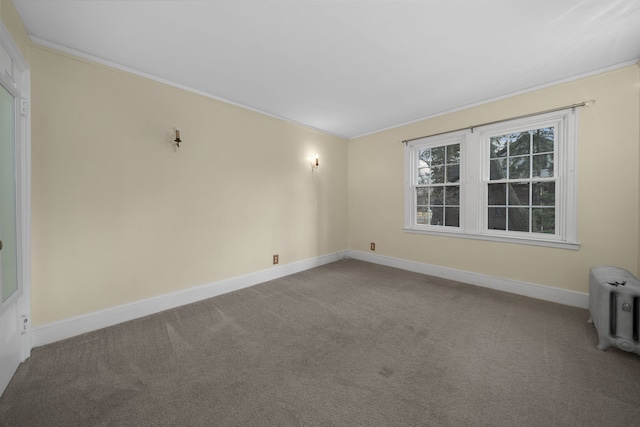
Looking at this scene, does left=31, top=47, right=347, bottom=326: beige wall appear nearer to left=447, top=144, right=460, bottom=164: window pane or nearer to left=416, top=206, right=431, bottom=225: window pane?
left=416, top=206, right=431, bottom=225: window pane

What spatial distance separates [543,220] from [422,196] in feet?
5.15

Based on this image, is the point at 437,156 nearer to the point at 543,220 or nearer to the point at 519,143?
the point at 519,143

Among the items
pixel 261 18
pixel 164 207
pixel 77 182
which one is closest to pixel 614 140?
pixel 261 18

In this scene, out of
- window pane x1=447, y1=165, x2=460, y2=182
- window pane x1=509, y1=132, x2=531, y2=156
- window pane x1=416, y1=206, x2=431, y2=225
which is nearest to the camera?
window pane x1=509, y1=132, x2=531, y2=156

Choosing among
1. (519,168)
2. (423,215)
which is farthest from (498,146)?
(423,215)

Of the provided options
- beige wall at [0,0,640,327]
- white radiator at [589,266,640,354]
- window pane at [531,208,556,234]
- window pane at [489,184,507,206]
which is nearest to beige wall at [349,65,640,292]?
beige wall at [0,0,640,327]

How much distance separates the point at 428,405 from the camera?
1412 millimetres

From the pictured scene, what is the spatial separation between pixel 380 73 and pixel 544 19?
1.31 m

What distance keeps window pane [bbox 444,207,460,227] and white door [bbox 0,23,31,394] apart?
4629 mm

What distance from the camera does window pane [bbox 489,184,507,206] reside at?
10.6 ft

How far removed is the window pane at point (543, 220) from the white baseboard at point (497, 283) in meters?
0.69

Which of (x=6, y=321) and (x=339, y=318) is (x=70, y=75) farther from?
(x=339, y=318)

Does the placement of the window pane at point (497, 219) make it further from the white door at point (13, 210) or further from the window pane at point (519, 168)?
the white door at point (13, 210)

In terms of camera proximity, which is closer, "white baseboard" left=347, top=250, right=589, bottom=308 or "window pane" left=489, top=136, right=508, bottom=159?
"white baseboard" left=347, top=250, right=589, bottom=308
